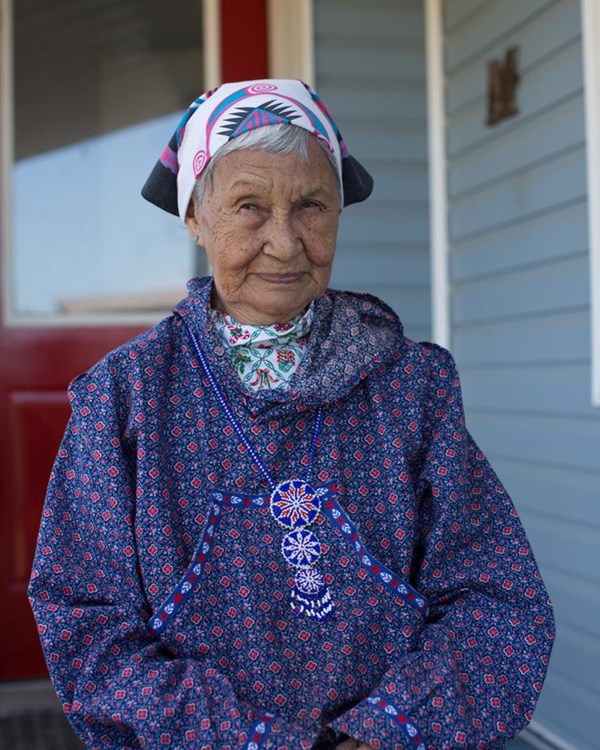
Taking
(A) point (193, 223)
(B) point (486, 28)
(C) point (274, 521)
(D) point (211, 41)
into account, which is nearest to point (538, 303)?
(B) point (486, 28)

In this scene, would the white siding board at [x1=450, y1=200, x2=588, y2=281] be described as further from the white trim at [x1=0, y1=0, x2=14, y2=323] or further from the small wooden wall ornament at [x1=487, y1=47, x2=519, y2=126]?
the white trim at [x1=0, y1=0, x2=14, y2=323]

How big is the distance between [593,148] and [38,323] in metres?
2.04

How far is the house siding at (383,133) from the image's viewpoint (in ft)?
12.1

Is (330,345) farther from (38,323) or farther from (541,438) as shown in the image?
(38,323)

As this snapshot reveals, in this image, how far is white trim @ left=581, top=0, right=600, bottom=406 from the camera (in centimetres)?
269

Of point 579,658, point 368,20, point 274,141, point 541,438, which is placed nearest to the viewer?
point 274,141

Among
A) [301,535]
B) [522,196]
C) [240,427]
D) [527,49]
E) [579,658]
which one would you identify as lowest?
[579,658]

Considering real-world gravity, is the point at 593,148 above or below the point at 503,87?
below

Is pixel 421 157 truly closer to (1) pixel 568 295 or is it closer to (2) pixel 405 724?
(1) pixel 568 295

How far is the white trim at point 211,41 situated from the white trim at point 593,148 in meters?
1.49

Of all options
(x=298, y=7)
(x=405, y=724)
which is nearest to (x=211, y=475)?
(x=405, y=724)

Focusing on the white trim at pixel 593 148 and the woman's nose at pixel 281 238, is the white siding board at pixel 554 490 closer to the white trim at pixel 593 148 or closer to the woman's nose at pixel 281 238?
the white trim at pixel 593 148

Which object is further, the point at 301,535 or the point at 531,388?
the point at 531,388

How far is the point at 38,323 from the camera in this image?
3691mm
